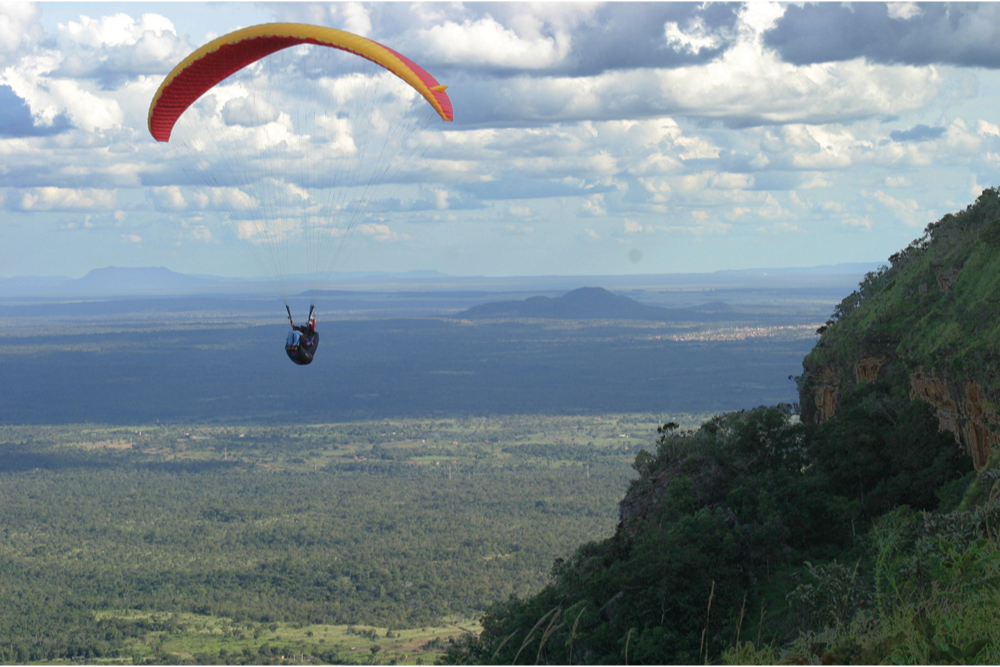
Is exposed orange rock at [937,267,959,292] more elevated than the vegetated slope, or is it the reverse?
exposed orange rock at [937,267,959,292]

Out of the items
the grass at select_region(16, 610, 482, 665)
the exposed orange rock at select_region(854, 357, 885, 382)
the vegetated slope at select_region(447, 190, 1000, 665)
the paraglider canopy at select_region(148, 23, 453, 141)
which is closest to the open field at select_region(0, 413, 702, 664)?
the grass at select_region(16, 610, 482, 665)

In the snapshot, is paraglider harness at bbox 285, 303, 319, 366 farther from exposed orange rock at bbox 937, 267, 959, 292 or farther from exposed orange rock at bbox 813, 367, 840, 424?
exposed orange rock at bbox 937, 267, 959, 292

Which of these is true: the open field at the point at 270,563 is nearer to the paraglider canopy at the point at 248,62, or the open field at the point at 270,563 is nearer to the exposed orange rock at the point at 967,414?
the exposed orange rock at the point at 967,414

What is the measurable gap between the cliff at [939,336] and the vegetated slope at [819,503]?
10 cm

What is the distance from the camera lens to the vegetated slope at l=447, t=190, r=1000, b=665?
24.9 metres

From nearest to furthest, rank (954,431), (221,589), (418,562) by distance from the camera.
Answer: (954,431), (221,589), (418,562)

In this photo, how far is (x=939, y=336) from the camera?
120 ft

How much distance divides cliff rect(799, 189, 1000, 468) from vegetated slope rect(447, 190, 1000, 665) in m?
0.10

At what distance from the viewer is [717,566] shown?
97.6 ft

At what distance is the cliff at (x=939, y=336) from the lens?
33500mm

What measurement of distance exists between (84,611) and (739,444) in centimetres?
10326

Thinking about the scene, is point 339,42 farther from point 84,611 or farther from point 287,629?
point 84,611

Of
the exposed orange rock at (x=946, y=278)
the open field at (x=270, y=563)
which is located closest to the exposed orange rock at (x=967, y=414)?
the exposed orange rock at (x=946, y=278)

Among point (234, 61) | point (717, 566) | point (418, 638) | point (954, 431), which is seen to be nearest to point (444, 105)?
point (234, 61)
